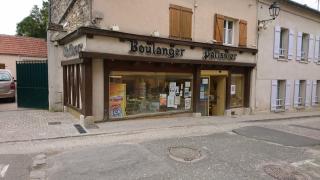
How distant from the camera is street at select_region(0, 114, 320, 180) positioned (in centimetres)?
529

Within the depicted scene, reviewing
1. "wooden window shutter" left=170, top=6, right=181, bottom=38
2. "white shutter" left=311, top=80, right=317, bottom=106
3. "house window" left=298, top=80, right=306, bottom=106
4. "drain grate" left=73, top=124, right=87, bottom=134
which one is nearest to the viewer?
"drain grate" left=73, top=124, right=87, bottom=134

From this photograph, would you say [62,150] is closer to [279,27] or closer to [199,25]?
[199,25]

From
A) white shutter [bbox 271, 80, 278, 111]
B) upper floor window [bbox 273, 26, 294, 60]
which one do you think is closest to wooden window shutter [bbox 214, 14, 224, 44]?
upper floor window [bbox 273, 26, 294, 60]

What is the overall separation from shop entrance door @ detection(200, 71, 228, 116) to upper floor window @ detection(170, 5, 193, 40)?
235 centimetres

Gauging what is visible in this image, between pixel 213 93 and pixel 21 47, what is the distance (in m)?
15.6

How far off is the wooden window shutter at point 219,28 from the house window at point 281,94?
246 inches

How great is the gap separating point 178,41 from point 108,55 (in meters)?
3.13

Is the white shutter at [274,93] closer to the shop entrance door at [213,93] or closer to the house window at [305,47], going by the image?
the house window at [305,47]

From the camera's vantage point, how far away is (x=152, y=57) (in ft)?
33.0

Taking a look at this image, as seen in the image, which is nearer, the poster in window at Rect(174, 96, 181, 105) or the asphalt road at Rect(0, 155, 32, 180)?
the asphalt road at Rect(0, 155, 32, 180)

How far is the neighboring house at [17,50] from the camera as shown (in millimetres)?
19719

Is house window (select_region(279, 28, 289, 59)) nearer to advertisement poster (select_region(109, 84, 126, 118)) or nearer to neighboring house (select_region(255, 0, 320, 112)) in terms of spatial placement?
neighboring house (select_region(255, 0, 320, 112))

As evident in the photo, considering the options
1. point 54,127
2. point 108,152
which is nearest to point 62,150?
point 108,152

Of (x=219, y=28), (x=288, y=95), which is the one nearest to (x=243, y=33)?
(x=219, y=28)
